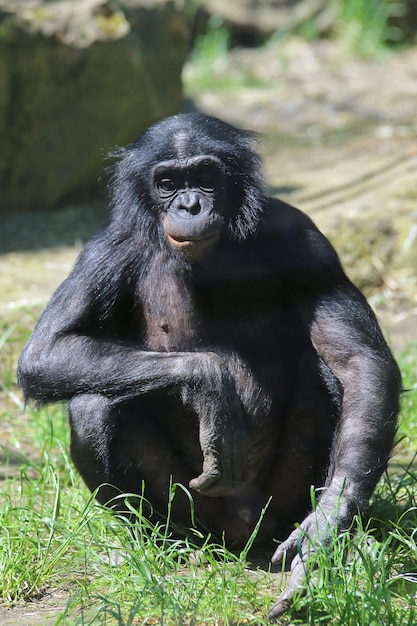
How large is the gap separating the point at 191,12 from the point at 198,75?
1922 mm

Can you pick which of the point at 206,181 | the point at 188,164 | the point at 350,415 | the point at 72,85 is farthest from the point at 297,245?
the point at 72,85

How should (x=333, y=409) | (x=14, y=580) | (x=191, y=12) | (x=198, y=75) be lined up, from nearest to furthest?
(x=14, y=580) < (x=333, y=409) < (x=198, y=75) < (x=191, y=12)

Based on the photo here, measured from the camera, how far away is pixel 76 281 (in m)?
4.79

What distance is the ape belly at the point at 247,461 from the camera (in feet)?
15.4

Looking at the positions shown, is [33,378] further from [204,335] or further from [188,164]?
[188,164]

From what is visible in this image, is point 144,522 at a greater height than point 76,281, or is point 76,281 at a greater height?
point 76,281

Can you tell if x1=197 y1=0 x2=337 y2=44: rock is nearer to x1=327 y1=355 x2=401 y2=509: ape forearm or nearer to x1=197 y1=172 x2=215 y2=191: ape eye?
x1=197 y1=172 x2=215 y2=191: ape eye

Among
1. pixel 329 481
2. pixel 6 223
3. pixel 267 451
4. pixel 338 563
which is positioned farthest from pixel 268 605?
pixel 6 223

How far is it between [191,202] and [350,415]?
1.25 meters

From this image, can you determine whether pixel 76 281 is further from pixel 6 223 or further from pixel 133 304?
pixel 6 223

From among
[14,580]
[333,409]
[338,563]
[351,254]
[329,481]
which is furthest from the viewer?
[351,254]

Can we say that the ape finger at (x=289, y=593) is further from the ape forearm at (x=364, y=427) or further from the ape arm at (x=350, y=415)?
the ape forearm at (x=364, y=427)

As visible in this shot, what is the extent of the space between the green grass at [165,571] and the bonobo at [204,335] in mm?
321

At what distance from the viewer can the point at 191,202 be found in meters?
4.55
